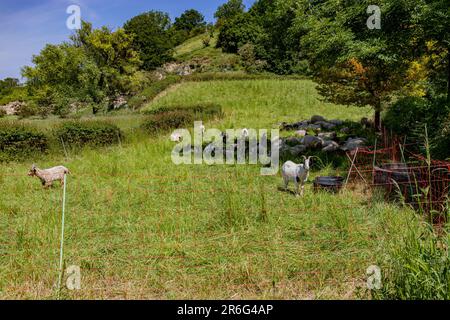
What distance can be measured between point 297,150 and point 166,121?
8.93 metres

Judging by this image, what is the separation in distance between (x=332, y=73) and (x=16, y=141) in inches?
525

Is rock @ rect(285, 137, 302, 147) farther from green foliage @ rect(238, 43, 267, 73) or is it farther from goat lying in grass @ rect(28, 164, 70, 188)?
green foliage @ rect(238, 43, 267, 73)

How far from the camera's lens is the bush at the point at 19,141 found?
1320cm

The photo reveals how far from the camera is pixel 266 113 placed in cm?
2275

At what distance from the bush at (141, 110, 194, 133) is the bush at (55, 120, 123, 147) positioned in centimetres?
213

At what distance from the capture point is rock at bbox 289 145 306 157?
12080mm

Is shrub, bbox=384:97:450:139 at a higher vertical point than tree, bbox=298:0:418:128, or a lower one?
lower

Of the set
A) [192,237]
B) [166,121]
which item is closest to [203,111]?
[166,121]

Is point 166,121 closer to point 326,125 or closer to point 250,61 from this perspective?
point 326,125

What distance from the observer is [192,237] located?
551cm

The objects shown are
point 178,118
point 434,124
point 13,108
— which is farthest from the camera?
point 13,108

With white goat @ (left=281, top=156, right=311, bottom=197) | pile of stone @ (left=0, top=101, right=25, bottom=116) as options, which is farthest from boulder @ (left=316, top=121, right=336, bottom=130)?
pile of stone @ (left=0, top=101, right=25, bottom=116)

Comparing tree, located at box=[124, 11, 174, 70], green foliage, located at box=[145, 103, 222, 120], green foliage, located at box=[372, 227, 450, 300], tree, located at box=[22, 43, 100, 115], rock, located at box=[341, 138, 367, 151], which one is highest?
tree, located at box=[124, 11, 174, 70]
